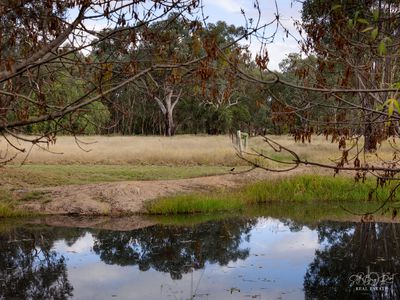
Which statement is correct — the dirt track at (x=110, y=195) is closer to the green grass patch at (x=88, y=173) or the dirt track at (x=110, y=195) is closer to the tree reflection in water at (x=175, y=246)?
the green grass patch at (x=88, y=173)

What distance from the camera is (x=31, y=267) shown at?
1031cm

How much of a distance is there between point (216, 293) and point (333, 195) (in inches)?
390

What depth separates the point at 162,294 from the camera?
28.8ft

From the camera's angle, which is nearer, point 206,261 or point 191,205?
point 206,261

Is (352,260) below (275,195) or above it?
below

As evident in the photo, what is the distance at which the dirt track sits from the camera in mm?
15477

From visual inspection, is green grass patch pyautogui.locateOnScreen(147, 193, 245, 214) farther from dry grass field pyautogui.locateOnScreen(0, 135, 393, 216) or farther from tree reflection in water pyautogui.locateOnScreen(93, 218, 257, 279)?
tree reflection in water pyautogui.locateOnScreen(93, 218, 257, 279)

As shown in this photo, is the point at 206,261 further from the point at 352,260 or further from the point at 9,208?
the point at 9,208

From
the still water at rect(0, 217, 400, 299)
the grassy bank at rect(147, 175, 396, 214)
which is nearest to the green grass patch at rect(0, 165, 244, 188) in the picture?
the grassy bank at rect(147, 175, 396, 214)

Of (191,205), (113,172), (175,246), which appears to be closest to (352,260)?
(175,246)

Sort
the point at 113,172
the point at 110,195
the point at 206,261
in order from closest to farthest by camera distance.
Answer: the point at 206,261
the point at 110,195
the point at 113,172

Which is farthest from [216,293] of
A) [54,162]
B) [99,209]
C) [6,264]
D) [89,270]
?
[54,162]

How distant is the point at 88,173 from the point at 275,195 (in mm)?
7260

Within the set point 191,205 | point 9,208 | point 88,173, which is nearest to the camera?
point 9,208
